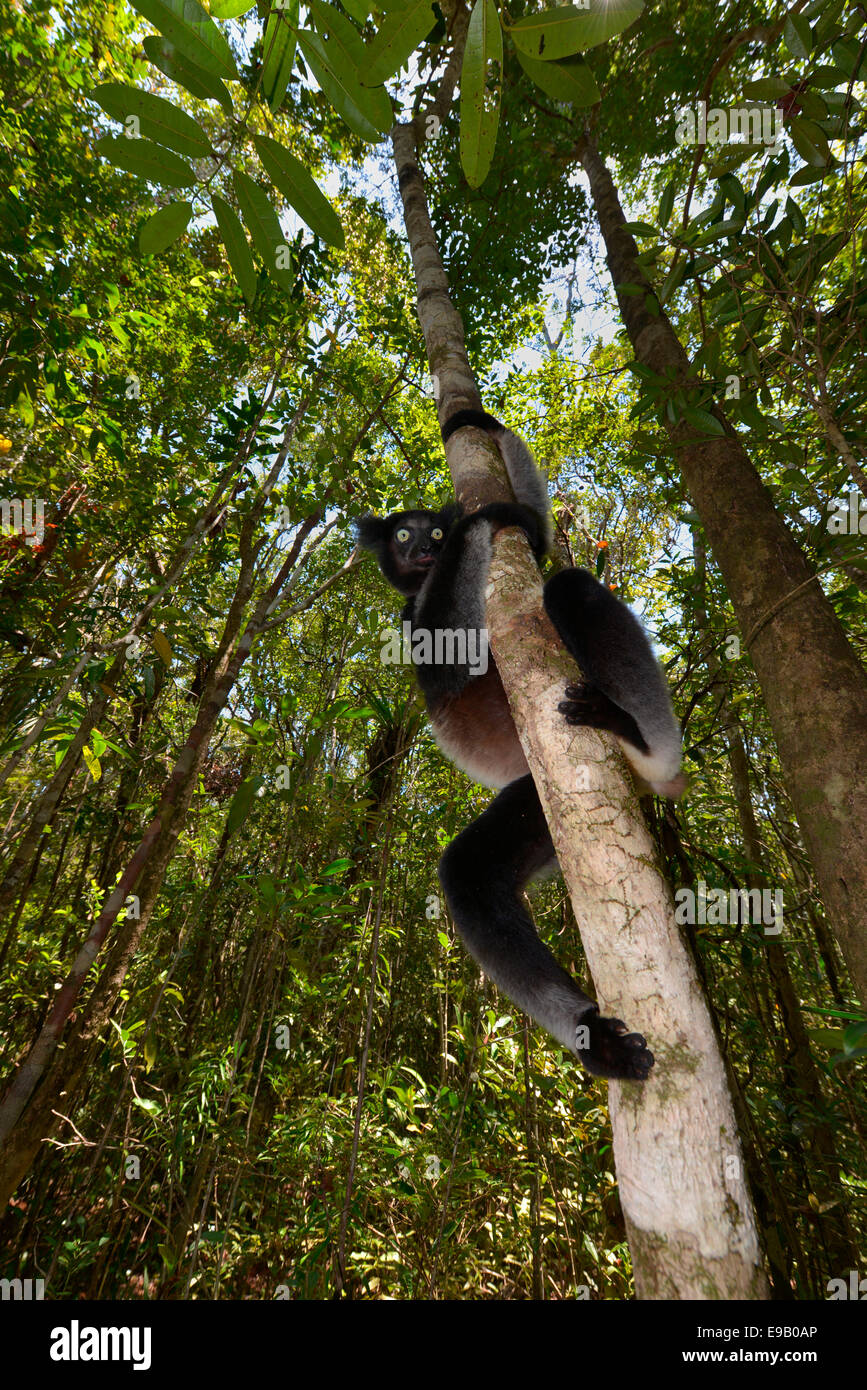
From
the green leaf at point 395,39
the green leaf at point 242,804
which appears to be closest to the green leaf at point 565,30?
the green leaf at point 395,39

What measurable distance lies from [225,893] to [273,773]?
1.78 meters

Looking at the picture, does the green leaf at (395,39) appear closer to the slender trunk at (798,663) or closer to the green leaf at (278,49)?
the green leaf at (278,49)

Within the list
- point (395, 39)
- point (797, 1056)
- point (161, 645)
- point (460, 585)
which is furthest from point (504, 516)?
point (797, 1056)

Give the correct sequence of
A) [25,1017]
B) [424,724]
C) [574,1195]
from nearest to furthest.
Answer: [574,1195]
[424,724]
[25,1017]

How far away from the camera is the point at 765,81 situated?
214 centimetres

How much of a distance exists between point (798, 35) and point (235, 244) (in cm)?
224

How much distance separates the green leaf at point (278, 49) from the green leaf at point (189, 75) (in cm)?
9

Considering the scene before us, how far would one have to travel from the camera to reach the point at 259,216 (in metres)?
1.41

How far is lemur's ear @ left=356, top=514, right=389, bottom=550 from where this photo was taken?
352 cm

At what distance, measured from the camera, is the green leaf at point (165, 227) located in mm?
1440

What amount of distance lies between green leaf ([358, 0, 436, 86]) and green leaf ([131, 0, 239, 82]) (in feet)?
0.88
